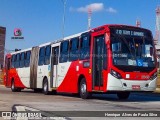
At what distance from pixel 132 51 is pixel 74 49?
13.0 ft

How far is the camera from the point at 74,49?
21.0 meters

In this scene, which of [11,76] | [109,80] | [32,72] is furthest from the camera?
[11,76]

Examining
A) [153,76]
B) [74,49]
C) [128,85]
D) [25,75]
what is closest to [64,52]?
[74,49]

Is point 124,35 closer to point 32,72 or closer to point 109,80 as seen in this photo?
point 109,80

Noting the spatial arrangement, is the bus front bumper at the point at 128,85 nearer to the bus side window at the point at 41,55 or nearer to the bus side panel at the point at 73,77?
the bus side panel at the point at 73,77

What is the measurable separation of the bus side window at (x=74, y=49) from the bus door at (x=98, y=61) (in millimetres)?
1996

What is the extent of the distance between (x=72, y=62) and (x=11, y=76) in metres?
13.9

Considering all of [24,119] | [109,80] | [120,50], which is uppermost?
[120,50]

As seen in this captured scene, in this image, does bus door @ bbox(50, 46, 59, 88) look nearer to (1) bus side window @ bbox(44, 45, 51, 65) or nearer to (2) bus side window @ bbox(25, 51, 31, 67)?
(1) bus side window @ bbox(44, 45, 51, 65)

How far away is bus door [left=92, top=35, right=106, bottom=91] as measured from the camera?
18.2m

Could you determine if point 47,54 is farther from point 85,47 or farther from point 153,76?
point 153,76

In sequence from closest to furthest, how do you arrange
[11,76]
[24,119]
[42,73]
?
1. [24,119]
2. [42,73]
3. [11,76]

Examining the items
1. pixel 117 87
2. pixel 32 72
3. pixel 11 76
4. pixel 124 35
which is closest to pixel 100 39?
pixel 124 35

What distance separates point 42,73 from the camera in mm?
26281
